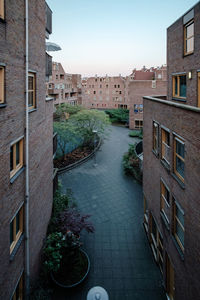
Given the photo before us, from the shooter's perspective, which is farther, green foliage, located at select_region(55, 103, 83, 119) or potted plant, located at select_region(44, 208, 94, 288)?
green foliage, located at select_region(55, 103, 83, 119)

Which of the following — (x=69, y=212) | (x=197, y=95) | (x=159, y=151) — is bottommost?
(x=69, y=212)

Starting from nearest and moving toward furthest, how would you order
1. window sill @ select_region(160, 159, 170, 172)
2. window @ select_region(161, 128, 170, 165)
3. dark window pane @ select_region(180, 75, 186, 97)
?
1. window sill @ select_region(160, 159, 170, 172)
2. window @ select_region(161, 128, 170, 165)
3. dark window pane @ select_region(180, 75, 186, 97)

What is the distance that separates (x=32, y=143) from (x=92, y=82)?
208ft

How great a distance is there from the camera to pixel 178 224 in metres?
7.21

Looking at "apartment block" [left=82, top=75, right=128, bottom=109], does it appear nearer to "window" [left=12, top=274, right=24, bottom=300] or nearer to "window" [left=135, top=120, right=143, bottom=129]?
"window" [left=135, top=120, right=143, bottom=129]

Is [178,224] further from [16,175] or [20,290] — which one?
[20,290]

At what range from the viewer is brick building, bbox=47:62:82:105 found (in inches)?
1737

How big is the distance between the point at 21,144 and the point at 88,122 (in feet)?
76.1

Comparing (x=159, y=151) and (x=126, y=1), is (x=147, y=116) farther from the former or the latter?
(x=126, y=1)

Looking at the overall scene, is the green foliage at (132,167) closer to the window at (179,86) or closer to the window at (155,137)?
the window at (179,86)

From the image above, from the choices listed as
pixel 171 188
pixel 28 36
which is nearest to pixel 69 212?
pixel 171 188

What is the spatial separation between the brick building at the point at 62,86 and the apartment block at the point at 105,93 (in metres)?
4.33

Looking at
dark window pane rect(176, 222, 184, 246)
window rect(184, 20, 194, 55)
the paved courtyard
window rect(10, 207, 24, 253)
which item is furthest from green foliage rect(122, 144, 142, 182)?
window rect(10, 207, 24, 253)

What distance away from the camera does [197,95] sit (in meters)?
9.98
